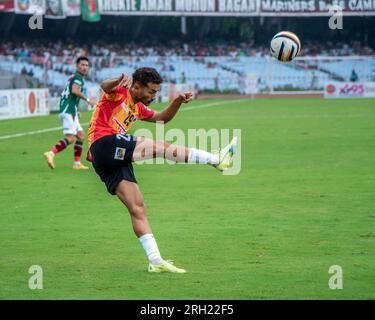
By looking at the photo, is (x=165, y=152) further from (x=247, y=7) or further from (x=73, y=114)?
(x=247, y=7)

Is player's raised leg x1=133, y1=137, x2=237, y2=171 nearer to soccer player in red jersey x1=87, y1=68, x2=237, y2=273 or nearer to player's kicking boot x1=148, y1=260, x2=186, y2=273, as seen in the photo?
soccer player in red jersey x1=87, y1=68, x2=237, y2=273

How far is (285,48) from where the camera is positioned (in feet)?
47.6

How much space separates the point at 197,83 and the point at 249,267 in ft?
170

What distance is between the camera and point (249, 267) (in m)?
9.08

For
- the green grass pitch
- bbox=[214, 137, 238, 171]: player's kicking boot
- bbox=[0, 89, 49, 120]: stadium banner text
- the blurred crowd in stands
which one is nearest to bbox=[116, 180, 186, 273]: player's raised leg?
the green grass pitch

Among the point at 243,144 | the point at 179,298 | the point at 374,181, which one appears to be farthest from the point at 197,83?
the point at 179,298

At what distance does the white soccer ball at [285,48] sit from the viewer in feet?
47.4

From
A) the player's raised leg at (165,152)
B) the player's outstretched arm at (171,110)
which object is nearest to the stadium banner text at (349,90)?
the player's outstretched arm at (171,110)

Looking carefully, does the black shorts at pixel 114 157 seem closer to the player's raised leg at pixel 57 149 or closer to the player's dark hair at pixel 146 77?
the player's dark hair at pixel 146 77

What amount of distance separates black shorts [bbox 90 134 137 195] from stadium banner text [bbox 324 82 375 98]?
154ft

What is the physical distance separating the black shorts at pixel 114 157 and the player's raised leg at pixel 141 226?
0.09 meters

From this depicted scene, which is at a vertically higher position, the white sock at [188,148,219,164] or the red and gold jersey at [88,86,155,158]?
the red and gold jersey at [88,86,155,158]

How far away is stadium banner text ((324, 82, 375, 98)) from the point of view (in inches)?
2151
